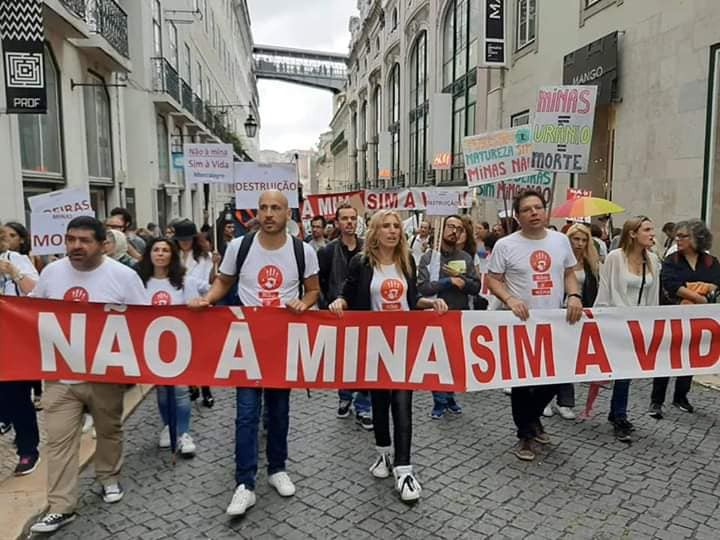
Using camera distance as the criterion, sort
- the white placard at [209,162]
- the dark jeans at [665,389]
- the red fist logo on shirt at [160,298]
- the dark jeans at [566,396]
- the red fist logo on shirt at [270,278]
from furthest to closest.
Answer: the white placard at [209,162] → the dark jeans at [665,389] → the dark jeans at [566,396] → the red fist logo on shirt at [160,298] → the red fist logo on shirt at [270,278]

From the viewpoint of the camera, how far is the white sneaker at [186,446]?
4590 mm

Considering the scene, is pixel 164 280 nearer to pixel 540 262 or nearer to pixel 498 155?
pixel 540 262

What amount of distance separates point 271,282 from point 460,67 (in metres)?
23.9

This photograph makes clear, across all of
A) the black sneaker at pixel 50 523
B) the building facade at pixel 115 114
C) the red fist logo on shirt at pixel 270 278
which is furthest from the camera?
the building facade at pixel 115 114

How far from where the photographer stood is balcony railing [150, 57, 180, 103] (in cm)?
1798

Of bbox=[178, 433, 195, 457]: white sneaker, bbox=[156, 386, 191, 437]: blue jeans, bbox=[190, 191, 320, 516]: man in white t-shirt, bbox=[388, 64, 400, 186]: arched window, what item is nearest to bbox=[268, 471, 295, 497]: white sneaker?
bbox=[190, 191, 320, 516]: man in white t-shirt

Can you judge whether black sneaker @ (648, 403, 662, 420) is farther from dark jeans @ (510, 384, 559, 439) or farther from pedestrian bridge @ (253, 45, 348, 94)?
pedestrian bridge @ (253, 45, 348, 94)

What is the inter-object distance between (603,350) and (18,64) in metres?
8.57

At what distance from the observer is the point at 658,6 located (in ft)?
36.2

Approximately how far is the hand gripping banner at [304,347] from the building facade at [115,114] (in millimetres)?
6265

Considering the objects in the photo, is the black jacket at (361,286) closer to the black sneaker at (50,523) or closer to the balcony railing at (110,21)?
the black sneaker at (50,523)

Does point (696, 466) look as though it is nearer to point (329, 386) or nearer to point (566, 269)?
point (566, 269)

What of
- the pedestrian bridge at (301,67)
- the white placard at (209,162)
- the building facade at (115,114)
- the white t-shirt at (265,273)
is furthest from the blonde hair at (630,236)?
the pedestrian bridge at (301,67)

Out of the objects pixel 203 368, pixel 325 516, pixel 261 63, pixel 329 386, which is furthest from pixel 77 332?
pixel 261 63
